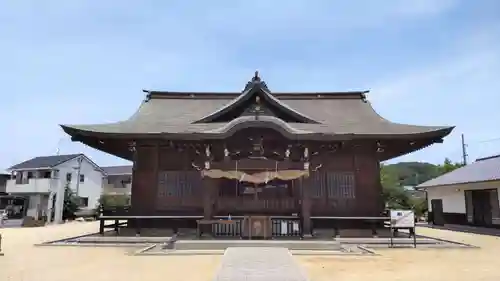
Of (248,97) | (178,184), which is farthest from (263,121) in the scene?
(178,184)

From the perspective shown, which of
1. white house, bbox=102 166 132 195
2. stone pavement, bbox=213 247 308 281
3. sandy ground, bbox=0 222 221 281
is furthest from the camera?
white house, bbox=102 166 132 195

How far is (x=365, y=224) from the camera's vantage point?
13.1m

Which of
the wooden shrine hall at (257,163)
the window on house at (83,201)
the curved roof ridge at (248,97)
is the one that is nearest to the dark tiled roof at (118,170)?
the window on house at (83,201)

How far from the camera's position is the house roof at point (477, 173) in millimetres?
18731

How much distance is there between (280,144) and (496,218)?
13643 mm

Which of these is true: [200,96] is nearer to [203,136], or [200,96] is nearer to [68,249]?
[203,136]

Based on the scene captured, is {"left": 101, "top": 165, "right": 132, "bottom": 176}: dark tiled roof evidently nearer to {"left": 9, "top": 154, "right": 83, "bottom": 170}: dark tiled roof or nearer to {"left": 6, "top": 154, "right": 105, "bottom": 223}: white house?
{"left": 6, "top": 154, "right": 105, "bottom": 223}: white house

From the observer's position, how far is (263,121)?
462 inches

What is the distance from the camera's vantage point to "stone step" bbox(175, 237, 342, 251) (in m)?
9.98

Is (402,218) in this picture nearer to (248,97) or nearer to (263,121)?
(263,121)

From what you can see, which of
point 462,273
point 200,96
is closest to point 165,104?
point 200,96

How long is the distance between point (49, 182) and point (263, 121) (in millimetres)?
27814

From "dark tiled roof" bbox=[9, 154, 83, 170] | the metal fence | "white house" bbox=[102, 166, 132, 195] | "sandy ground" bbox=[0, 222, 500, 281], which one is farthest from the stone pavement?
"white house" bbox=[102, 166, 132, 195]

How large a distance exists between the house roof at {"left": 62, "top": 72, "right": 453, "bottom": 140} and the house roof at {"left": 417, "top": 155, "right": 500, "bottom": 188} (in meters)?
7.69
